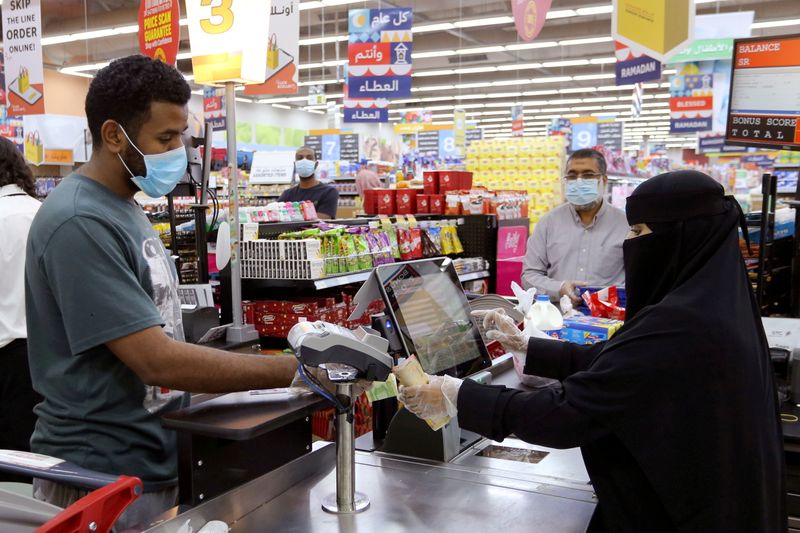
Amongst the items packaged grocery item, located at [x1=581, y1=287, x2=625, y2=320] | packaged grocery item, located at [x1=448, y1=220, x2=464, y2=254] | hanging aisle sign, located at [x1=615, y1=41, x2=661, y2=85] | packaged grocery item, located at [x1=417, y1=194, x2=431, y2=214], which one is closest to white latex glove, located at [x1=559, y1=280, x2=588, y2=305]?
packaged grocery item, located at [x1=581, y1=287, x2=625, y2=320]

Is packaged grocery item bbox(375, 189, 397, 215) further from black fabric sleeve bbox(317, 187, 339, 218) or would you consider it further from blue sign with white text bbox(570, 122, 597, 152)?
blue sign with white text bbox(570, 122, 597, 152)

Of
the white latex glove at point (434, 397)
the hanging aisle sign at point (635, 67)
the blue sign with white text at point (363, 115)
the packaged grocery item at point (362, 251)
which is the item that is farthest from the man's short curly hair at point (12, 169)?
the blue sign with white text at point (363, 115)

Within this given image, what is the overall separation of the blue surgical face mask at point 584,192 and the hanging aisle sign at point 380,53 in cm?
595

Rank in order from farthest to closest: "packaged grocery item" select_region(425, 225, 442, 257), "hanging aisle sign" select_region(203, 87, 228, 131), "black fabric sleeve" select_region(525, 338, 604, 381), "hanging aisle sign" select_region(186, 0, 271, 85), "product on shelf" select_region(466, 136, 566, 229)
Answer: "hanging aisle sign" select_region(203, 87, 228, 131) → "product on shelf" select_region(466, 136, 566, 229) → "packaged grocery item" select_region(425, 225, 442, 257) → "hanging aisle sign" select_region(186, 0, 271, 85) → "black fabric sleeve" select_region(525, 338, 604, 381)

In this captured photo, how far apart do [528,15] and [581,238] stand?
3597 millimetres

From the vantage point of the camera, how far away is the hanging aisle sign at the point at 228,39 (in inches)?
155

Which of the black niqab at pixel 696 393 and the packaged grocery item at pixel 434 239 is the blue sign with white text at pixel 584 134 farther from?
the black niqab at pixel 696 393

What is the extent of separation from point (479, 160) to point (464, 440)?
1101cm

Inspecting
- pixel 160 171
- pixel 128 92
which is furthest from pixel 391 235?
pixel 128 92

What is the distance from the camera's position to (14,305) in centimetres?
331

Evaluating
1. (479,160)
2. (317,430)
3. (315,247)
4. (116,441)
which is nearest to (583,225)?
(315,247)

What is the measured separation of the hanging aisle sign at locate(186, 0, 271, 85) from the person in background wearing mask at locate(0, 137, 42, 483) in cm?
109

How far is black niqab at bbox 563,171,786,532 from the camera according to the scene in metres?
1.51

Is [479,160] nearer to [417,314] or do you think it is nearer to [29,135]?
[29,135]
